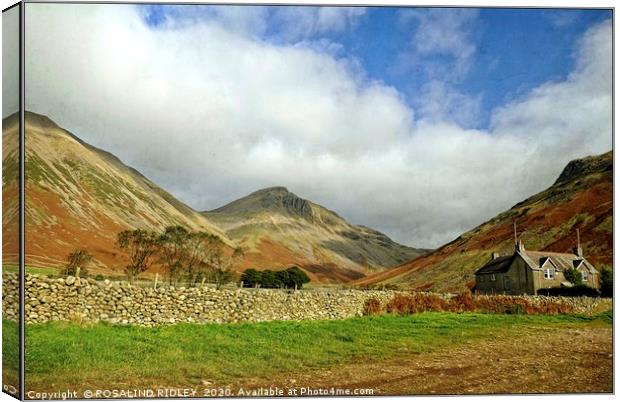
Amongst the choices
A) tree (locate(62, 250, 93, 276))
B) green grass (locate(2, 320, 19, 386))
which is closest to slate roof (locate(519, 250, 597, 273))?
tree (locate(62, 250, 93, 276))

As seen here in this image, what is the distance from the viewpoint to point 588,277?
14.2m

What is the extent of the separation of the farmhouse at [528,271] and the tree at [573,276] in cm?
6

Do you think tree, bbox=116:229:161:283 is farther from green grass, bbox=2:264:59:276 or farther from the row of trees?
the row of trees

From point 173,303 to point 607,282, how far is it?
29.6 ft

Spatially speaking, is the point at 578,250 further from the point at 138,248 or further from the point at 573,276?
the point at 138,248

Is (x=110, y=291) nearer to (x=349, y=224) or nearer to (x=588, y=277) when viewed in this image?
(x=349, y=224)

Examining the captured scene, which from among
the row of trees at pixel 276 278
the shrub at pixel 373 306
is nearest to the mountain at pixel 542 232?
the shrub at pixel 373 306

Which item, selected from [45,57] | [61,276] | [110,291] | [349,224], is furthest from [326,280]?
[45,57]

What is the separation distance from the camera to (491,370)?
12953mm

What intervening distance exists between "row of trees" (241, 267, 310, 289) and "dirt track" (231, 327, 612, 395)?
2444mm

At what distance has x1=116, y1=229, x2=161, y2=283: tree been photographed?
13.1m

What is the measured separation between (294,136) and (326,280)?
339 cm

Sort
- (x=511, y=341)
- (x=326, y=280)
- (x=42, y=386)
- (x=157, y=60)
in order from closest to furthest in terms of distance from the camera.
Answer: (x=42, y=386) < (x=157, y=60) < (x=511, y=341) < (x=326, y=280)

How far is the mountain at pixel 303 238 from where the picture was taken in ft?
46.0
